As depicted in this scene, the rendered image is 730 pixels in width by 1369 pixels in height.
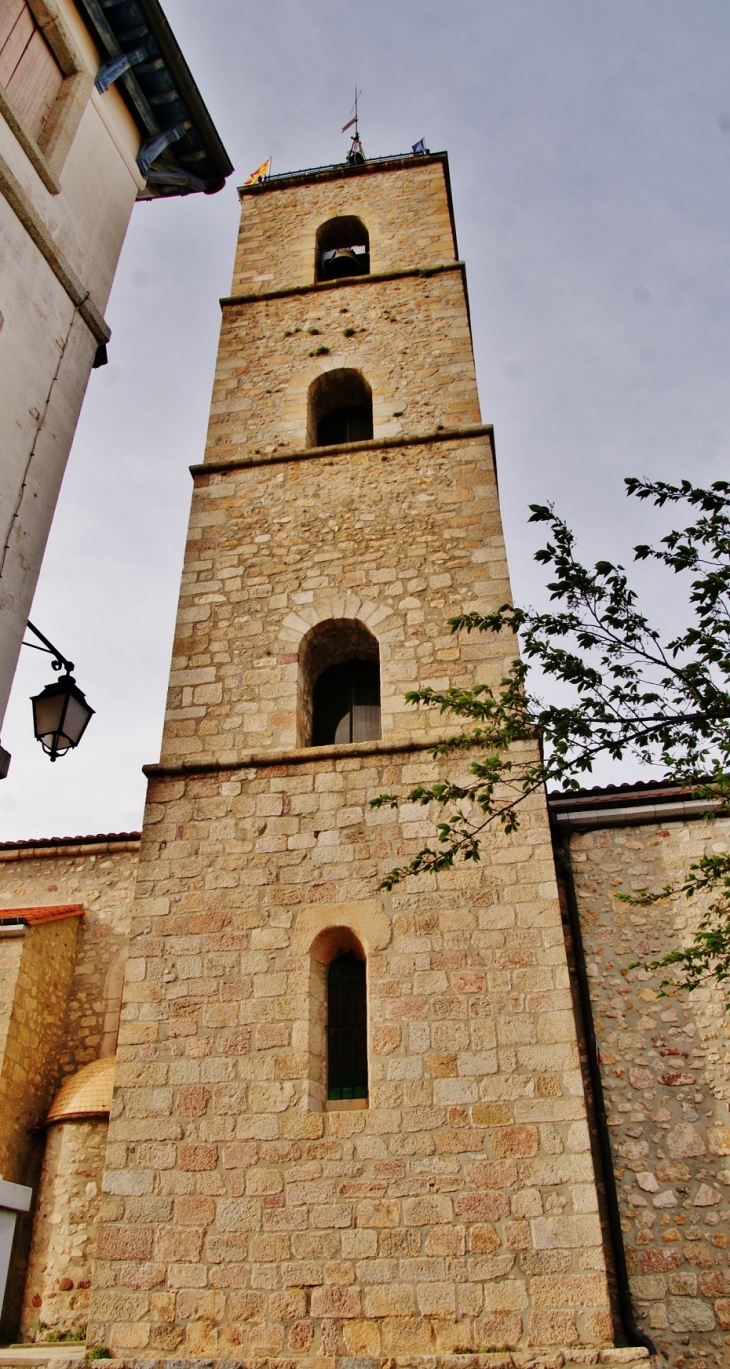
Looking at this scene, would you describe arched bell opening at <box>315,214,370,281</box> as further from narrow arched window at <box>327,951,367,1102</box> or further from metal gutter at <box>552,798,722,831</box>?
narrow arched window at <box>327,951,367,1102</box>

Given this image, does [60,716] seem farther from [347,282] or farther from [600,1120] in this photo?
[347,282]

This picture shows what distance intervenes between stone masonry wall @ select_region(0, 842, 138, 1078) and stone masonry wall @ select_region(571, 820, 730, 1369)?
4.53m

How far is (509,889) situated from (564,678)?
73.5 inches

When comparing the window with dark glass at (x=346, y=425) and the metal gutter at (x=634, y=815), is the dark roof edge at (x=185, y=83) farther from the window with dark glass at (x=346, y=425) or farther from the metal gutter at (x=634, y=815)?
the metal gutter at (x=634, y=815)

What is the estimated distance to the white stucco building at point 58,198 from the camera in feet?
20.4

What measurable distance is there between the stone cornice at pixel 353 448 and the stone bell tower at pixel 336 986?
30mm

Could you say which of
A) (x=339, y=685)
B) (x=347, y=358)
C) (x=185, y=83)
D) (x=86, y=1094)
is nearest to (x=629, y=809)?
(x=339, y=685)

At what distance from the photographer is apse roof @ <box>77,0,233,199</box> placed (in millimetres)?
8016

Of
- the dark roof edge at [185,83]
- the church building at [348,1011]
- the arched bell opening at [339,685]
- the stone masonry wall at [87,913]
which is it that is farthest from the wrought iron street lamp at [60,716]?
the dark roof edge at [185,83]

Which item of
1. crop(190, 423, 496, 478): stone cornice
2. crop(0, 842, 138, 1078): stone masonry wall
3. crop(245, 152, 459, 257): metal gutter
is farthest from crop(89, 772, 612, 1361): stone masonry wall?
crop(245, 152, 459, 257): metal gutter

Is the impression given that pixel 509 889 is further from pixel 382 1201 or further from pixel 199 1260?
pixel 199 1260

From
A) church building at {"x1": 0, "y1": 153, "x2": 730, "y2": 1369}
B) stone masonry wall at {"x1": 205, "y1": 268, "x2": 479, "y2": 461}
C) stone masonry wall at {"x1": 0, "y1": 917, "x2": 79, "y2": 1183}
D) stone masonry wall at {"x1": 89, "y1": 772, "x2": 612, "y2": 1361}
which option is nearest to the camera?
stone masonry wall at {"x1": 89, "y1": 772, "x2": 612, "y2": 1361}

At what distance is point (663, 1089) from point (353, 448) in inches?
250

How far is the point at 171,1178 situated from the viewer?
5891 millimetres
